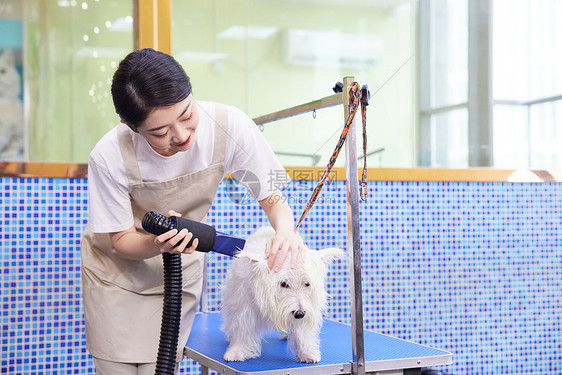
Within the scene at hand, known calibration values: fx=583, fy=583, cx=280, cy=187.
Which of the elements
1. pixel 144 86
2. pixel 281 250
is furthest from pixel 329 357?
pixel 144 86

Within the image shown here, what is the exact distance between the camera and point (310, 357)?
1.42 metres

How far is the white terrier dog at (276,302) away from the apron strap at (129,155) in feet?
1.09

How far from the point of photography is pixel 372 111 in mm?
3234

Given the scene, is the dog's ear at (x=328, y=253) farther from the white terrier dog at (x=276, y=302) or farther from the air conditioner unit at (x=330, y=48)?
the air conditioner unit at (x=330, y=48)

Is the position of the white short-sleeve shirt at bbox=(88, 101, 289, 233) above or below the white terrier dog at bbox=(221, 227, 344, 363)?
above

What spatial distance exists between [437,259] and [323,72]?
118 cm

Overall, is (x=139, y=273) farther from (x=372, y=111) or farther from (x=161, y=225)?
(x=372, y=111)

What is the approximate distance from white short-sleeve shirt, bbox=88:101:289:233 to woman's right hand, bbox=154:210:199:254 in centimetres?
22

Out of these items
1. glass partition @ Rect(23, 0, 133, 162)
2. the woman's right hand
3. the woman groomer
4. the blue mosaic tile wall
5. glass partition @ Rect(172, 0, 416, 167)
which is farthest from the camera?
glass partition @ Rect(172, 0, 416, 167)

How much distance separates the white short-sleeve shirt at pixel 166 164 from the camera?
1458 mm

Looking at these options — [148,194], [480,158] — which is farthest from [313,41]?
[148,194]

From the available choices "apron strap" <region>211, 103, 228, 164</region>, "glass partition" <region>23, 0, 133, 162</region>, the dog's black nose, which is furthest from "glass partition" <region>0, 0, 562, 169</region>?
the dog's black nose

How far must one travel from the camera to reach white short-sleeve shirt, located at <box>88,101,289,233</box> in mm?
1458

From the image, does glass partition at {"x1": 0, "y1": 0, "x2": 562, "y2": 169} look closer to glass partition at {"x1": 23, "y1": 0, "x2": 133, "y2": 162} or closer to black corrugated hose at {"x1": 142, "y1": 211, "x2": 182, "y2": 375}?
glass partition at {"x1": 23, "y1": 0, "x2": 133, "y2": 162}
